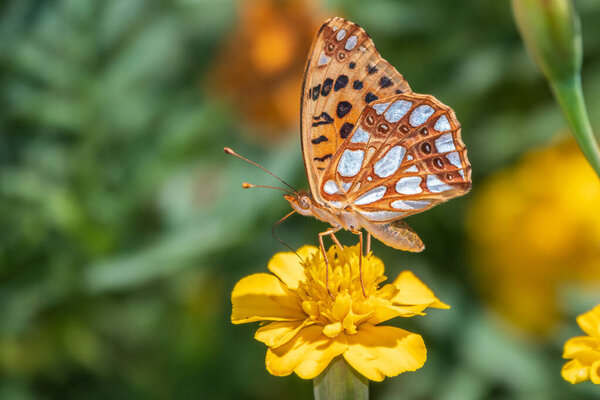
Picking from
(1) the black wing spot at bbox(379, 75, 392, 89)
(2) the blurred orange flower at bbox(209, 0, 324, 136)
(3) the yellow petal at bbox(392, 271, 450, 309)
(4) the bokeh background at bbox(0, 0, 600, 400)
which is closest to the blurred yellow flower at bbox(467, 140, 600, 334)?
(4) the bokeh background at bbox(0, 0, 600, 400)

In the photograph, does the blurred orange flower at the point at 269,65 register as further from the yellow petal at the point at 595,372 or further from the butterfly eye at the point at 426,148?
the yellow petal at the point at 595,372

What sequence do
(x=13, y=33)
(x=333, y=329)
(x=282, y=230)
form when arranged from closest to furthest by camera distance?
(x=333, y=329)
(x=13, y=33)
(x=282, y=230)

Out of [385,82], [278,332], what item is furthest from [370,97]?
[278,332]

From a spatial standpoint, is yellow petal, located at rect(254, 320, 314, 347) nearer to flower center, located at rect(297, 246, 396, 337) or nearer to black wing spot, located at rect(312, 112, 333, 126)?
flower center, located at rect(297, 246, 396, 337)

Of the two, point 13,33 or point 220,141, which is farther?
point 220,141

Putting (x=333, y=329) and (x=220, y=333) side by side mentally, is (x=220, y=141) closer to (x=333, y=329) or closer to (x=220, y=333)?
(x=220, y=333)

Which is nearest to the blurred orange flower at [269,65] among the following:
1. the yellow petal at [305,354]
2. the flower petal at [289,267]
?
the flower petal at [289,267]

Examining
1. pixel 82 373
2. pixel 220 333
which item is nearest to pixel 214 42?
pixel 220 333
